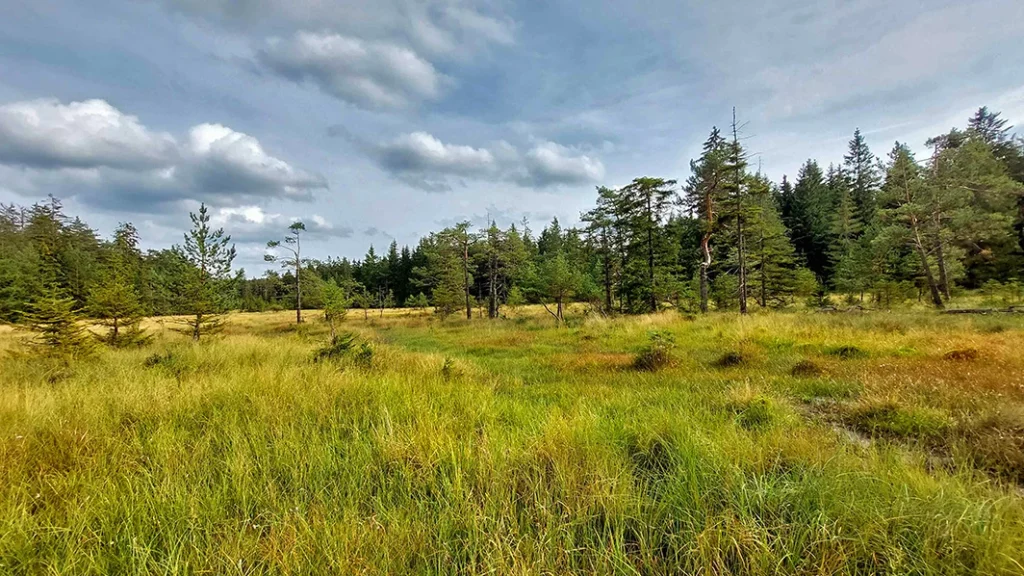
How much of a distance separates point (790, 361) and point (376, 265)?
7490 centimetres

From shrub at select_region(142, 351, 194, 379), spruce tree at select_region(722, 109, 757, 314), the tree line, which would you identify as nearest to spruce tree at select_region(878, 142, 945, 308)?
the tree line

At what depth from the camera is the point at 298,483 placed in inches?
97.1

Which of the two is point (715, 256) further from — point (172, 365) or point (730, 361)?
point (172, 365)

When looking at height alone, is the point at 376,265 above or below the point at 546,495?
above

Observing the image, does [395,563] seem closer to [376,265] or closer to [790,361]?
[790,361]

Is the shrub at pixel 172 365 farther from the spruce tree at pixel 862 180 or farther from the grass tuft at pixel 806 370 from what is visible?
the spruce tree at pixel 862 180

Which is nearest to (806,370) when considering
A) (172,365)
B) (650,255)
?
(172,365)

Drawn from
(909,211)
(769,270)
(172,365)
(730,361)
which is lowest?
(730,361)

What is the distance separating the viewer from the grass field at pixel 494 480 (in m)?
1.78

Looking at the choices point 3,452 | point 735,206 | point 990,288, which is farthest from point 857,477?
point 990,288

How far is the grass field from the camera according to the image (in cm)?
178

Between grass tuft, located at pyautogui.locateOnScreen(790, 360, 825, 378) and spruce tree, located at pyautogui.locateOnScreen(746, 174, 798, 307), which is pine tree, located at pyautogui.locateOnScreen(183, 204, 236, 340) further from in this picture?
spruce tree, located at pyautogui.locateOnScreen(746, 174, 798, 307)

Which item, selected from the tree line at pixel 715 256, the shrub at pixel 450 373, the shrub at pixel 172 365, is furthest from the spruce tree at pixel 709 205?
the shrub at pixel 172 365

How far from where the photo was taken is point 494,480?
2.46 metres
